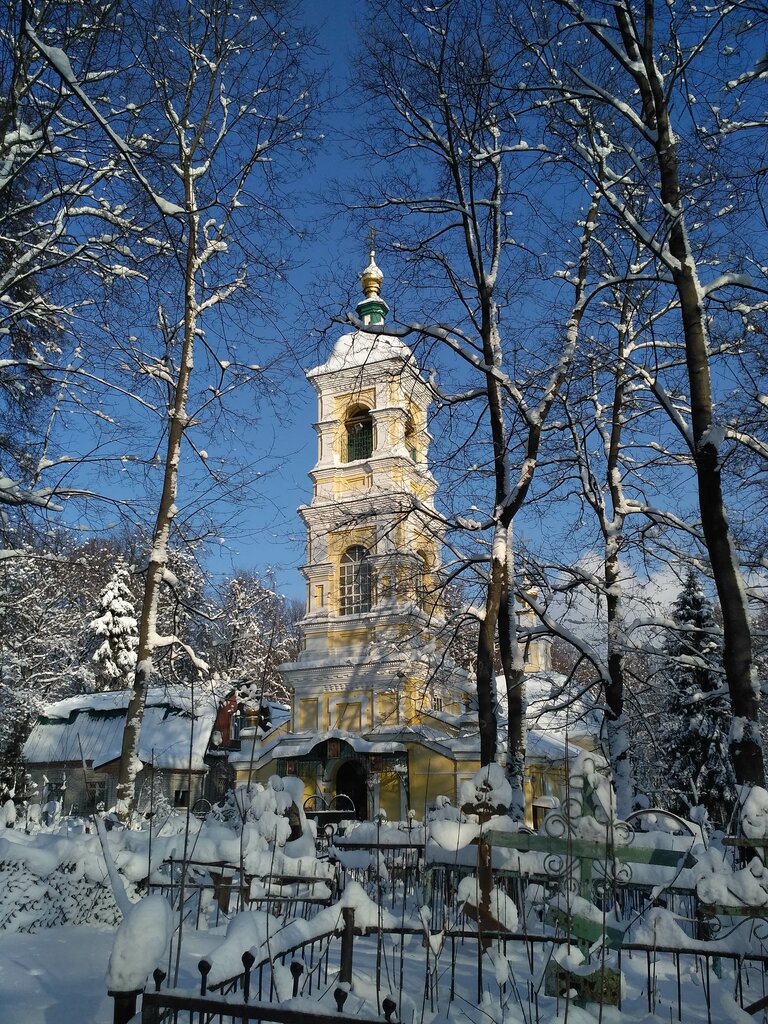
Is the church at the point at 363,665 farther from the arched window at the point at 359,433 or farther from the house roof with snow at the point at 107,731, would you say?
the house roof with snow at the point at 107,731

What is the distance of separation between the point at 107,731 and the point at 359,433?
14820mm

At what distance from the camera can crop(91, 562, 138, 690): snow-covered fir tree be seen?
38.2 meters

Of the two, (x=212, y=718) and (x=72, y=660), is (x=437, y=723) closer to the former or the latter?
(x=212, y=718)

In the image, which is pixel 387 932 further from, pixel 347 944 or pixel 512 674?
pixel 512 674

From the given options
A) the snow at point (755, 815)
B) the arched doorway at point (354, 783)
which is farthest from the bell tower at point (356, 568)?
the snow at point (755, 815)

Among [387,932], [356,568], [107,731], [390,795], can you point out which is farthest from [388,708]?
[387,932]

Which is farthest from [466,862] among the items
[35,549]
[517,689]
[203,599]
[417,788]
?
[417,788]

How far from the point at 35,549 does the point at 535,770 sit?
21.8 meters

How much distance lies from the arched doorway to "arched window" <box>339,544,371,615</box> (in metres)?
5.20

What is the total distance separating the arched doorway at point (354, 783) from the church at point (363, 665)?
0.05 meters

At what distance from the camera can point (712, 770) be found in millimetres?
25000

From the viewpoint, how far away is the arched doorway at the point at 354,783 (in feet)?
88.4

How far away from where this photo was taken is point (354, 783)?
2803 cm

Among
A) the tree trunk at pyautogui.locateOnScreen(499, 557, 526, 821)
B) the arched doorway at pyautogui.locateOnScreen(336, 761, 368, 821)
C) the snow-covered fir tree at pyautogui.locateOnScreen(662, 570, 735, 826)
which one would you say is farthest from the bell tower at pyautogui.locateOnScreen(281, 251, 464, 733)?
the tree trunk at pyautogui.locateOnScreen(499, 557, 526, 821)
